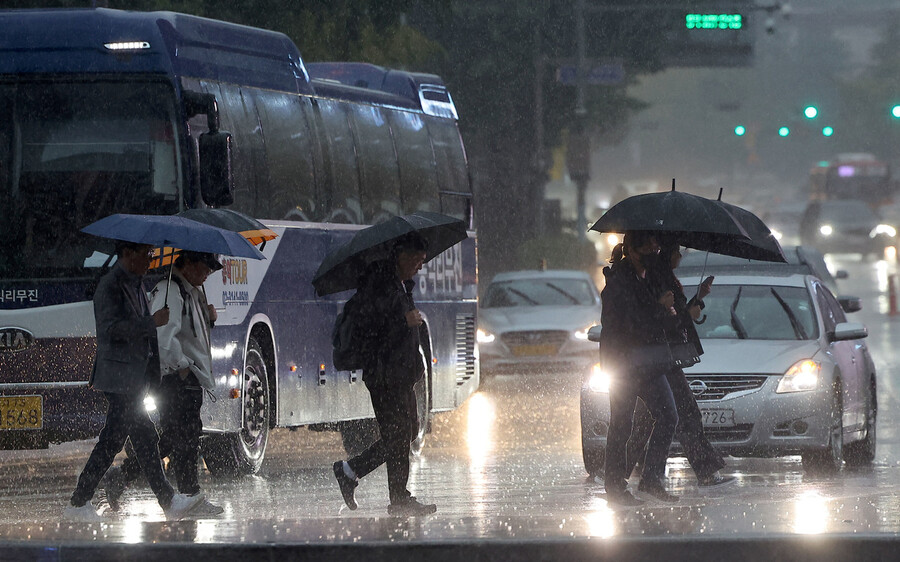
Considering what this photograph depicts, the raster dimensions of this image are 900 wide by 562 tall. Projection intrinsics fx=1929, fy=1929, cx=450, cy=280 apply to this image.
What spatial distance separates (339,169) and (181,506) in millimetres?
5700

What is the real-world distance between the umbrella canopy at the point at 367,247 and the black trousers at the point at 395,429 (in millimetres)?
649

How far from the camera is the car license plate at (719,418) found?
43.8 feet

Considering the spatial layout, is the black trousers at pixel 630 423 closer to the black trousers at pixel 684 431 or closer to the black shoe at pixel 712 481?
the black trousers at pixel 684 431

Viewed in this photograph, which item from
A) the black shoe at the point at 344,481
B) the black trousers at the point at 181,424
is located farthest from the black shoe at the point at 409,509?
the black trousers at the point at 181,424

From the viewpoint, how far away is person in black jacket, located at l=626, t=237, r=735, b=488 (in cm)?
1098

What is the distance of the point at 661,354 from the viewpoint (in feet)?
35.5

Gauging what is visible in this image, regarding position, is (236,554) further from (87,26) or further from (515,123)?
(515,123)

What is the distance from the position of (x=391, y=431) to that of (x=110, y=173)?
3.67m

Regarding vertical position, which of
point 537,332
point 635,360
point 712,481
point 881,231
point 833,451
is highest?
point 635,360

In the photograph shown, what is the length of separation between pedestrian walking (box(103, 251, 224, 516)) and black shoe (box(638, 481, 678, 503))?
7.95 feet

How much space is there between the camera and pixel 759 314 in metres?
14.8

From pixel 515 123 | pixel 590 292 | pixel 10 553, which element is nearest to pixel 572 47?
pixel 515 123

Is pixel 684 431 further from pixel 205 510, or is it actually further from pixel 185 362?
pixel 185 362

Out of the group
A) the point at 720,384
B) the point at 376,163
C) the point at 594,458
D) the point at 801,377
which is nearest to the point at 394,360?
the point at 594,458
